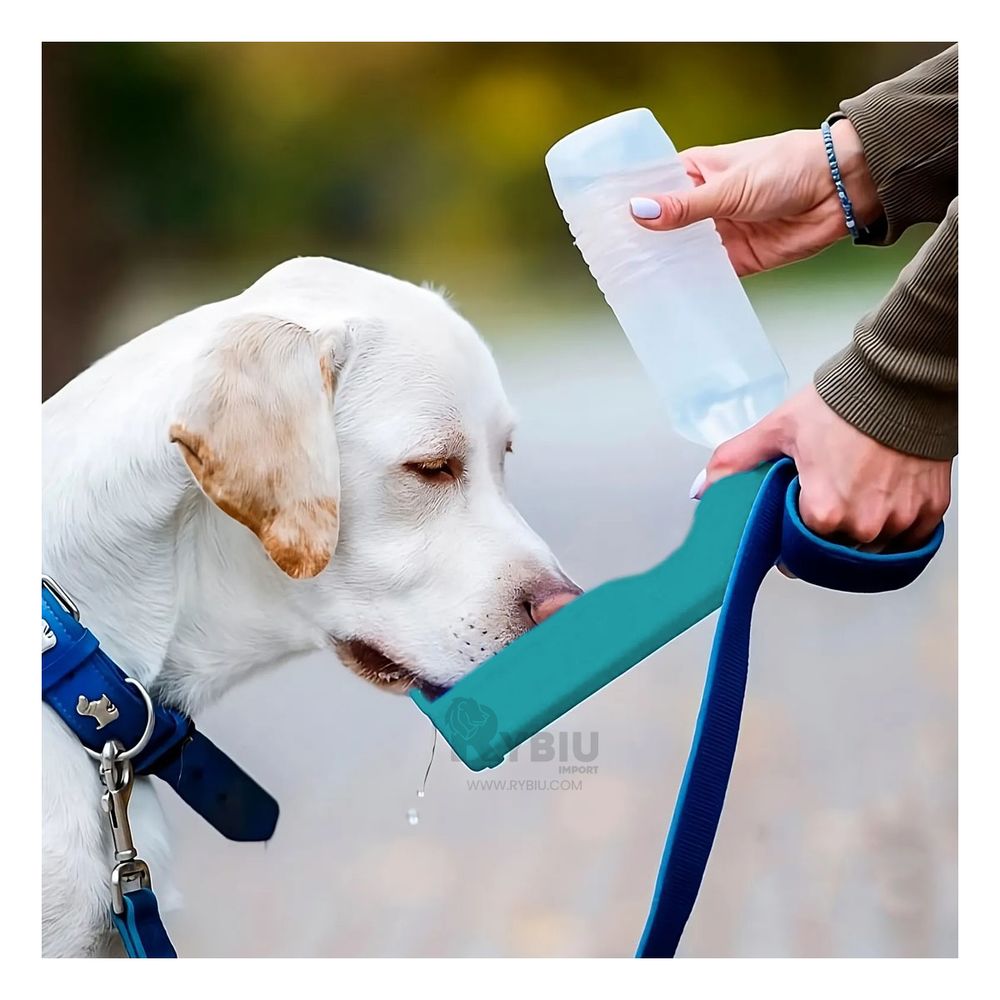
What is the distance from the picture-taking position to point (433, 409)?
114cm

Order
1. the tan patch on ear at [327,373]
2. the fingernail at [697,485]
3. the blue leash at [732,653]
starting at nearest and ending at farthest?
the blue leash at [732,653]
the tan patch on ear at [327,373]
the fingernail at [697,485]

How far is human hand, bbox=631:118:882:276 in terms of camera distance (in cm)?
119

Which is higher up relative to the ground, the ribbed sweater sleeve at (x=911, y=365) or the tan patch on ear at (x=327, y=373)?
the tan patch on ear at (x=327, y=373)

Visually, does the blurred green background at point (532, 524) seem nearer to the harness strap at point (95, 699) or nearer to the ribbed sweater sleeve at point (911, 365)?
the harness strap at point (95, 699)

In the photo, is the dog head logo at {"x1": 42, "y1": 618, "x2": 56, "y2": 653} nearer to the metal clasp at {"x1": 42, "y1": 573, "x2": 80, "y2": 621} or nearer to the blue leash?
the metal clasp at {"x1": 42, "y1": 573, "x2": 80, "y2": 621}

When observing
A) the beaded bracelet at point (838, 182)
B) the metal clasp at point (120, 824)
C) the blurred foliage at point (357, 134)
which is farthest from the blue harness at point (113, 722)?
the beaded bracelet at point (838, 182)

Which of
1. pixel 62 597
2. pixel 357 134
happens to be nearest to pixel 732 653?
pixel 62 597

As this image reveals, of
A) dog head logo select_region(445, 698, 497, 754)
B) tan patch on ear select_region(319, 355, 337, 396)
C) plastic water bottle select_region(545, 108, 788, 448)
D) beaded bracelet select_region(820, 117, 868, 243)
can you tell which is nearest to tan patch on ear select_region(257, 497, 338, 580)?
tan patch on ear select_region(319, 355, 337, 396)

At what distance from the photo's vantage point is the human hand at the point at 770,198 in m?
1.19

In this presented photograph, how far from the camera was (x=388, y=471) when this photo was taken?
1.11m

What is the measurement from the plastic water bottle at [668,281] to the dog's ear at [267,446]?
41 cm

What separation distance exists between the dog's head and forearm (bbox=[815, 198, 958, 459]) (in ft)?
1.15

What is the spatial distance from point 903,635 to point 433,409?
2.13 feet

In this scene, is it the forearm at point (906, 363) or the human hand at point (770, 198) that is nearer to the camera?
the forearm at point (906, 363)
